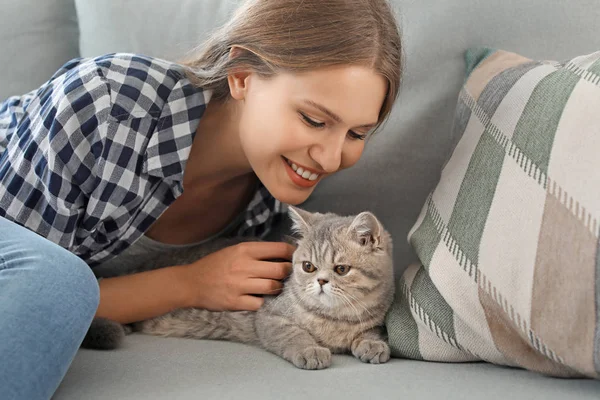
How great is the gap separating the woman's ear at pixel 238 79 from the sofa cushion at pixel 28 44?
0.62 metres

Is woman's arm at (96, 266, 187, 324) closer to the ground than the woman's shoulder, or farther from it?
closer to the ground

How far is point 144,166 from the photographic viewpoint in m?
1.39

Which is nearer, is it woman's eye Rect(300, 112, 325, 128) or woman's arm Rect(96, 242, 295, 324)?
woman's eye Rect(300, 112, 325, 128)

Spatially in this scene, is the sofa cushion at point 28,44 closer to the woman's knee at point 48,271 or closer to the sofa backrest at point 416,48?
the sofa backrest at point 416,48

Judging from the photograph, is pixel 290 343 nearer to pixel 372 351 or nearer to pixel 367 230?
pixel 372 351

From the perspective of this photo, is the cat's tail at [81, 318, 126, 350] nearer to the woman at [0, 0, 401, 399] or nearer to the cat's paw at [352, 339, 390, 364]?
the woman at [0, 0, 401, 399]

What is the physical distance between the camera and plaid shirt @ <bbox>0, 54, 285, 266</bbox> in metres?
1.32

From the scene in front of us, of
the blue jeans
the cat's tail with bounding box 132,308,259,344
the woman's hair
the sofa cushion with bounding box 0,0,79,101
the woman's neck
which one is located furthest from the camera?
the sofa cushion with bounding box 0,0,79,101

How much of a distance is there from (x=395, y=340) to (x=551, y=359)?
0.28 metres

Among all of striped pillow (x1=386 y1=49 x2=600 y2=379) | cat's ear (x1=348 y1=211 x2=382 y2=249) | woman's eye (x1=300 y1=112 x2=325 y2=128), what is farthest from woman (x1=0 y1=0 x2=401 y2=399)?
striped pillow (x1=386 y1=49 x2=600 y2=379)

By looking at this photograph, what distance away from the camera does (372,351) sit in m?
1.21

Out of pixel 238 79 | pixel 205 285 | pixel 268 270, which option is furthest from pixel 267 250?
pixel 238 79

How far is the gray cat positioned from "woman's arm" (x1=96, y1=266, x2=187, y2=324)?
3cm

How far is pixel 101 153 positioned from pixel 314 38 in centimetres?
47
